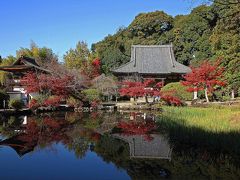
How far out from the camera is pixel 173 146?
381 inches

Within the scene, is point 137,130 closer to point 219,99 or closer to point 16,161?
point 16,161

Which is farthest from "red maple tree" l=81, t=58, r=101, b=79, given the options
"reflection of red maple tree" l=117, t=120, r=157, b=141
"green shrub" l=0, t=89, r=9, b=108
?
"reflection of red maple tree" l=117, t=120, r=157, b=141

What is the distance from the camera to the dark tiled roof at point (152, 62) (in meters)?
31.4

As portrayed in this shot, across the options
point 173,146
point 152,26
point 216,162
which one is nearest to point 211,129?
point 173,146

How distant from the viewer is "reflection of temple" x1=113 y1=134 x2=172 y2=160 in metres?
8.89

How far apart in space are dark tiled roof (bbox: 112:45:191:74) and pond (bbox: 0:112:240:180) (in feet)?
61.2

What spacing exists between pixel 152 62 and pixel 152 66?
3.12 ft

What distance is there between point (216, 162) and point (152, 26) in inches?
1717

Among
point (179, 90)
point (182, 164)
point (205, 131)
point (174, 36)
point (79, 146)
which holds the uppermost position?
point (174, 36)

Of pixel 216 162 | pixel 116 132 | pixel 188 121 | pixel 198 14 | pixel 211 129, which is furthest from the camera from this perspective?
pixel 198 14

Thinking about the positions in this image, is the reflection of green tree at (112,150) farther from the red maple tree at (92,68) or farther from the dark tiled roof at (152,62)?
the red maple tree at (92,68)

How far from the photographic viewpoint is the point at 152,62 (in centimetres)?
3341

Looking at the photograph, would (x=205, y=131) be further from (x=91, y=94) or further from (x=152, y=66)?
(x=152, y=66)

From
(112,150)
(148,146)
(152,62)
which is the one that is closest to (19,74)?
(152,62)
